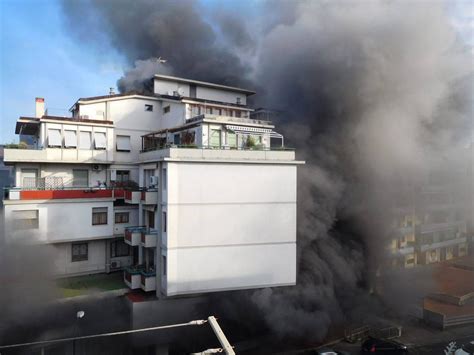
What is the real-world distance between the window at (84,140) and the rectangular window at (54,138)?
3.82ft

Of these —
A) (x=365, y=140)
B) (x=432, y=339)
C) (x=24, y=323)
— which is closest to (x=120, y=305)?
(x=24, y=323)

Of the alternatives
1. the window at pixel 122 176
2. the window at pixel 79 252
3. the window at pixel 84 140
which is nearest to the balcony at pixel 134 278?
the window at pixel 79 252

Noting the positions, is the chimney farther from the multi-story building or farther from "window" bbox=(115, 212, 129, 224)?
the multi-story building

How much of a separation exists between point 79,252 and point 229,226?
967cm

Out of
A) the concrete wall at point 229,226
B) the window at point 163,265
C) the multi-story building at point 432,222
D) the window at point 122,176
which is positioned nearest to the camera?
the concrete wall at point 229,226

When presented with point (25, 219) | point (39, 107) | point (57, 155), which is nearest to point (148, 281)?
point (25, 219)

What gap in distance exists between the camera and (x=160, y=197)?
63.7 feet

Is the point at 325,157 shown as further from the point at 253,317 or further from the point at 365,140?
the point at 253,317

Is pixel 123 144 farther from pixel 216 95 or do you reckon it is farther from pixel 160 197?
pixel 216 95

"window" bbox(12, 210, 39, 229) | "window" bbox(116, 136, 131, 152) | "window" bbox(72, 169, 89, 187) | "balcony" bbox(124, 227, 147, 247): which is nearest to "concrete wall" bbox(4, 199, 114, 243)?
"window" bbox(12, 210, 39, 229)

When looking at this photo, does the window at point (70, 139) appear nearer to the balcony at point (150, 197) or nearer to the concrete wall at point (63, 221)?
the concrete wall at point (63, 221)

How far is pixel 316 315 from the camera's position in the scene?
68.8 ft

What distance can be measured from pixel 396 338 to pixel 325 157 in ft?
40.8

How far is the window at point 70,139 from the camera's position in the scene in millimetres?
22312
